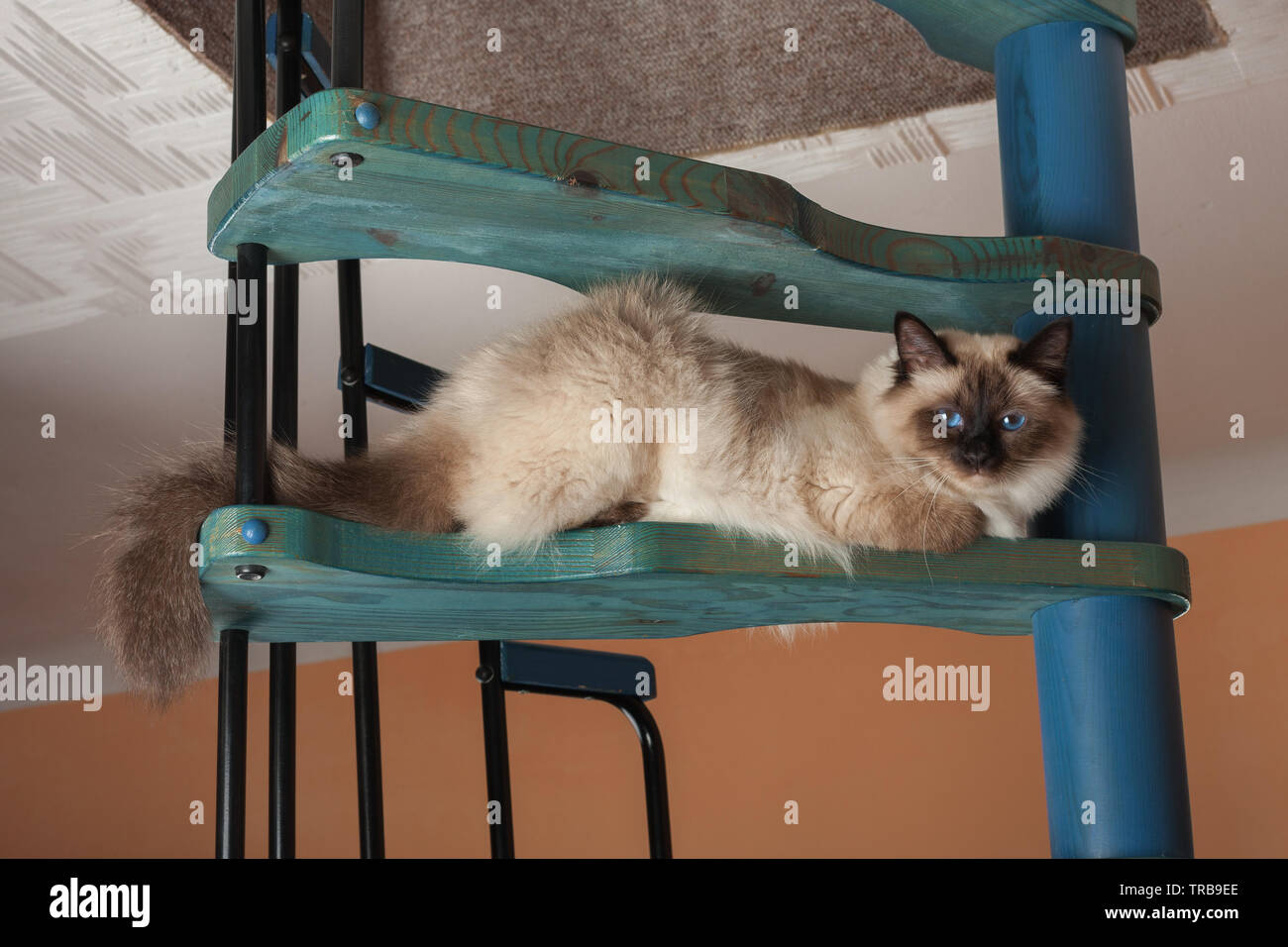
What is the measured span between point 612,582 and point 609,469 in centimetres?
13

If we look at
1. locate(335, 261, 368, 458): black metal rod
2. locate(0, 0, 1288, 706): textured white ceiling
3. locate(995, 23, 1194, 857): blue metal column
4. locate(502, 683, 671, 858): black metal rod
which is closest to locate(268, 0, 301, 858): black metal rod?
locate(335, 261, 368, 458): black metal rod

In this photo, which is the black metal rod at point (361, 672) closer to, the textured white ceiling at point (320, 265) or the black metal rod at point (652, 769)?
the black metal rod at point (652, 769)

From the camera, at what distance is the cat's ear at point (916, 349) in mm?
1402

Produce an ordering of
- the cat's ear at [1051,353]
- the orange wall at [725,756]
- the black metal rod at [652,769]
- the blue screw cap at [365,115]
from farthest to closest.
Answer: the orange wall at [725,756]
the black metal rod at [652,769]
the cat's ear at [1051,353]
the blue screw cap at [365,115]

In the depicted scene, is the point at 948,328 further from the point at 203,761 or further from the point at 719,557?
the point at 203,761

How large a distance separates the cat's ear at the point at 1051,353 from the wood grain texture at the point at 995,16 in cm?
39

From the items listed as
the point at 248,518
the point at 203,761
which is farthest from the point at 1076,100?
the point at 203,761

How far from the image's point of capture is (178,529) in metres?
1.19

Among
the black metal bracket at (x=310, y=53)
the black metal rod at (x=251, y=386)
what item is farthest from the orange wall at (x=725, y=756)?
the black metal rod at (x=251, y=386)

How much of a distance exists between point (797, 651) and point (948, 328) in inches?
130

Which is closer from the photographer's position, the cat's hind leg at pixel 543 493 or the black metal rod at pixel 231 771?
the black metal rod at pixel 231 771

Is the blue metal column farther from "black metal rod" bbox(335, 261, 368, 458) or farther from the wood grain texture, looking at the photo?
"black metal rod" bbox(335, 261, 368, 458)

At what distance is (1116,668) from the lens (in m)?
1.28

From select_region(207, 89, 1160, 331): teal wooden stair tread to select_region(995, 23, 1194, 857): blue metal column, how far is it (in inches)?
3.9
